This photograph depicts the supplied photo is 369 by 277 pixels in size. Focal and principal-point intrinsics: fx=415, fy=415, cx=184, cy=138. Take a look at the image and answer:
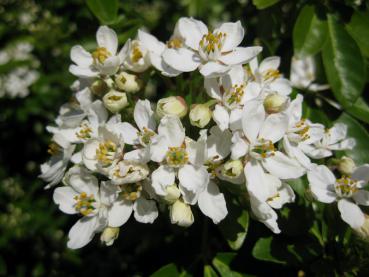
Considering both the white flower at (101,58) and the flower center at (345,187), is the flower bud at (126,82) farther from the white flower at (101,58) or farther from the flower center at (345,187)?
the flower center at (345,187)

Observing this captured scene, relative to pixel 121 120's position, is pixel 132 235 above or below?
below

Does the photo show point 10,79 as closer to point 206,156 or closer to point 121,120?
point 121,120

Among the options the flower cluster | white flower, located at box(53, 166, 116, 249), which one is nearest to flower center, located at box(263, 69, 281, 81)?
the flower cluster

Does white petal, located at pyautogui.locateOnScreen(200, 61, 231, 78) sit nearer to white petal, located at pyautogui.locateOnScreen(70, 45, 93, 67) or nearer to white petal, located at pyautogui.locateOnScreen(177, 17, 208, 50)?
white petal, located at pyautogui.locateOnScreen(177, 17, 208, 50)

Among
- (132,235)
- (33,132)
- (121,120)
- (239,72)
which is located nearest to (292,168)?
(239,72)

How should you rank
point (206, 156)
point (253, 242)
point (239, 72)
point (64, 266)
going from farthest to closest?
point (64, 266), point (253, 242), point (239, 72), point (206, 156)

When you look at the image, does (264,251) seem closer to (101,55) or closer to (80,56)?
(101,55)

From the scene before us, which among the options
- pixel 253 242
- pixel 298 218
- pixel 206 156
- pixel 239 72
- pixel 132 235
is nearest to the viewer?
pixel 206 156

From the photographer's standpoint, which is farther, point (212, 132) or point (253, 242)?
point (253, 242)

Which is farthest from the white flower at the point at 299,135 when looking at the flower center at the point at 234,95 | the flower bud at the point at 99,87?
the flower bud at the point at 99,87
